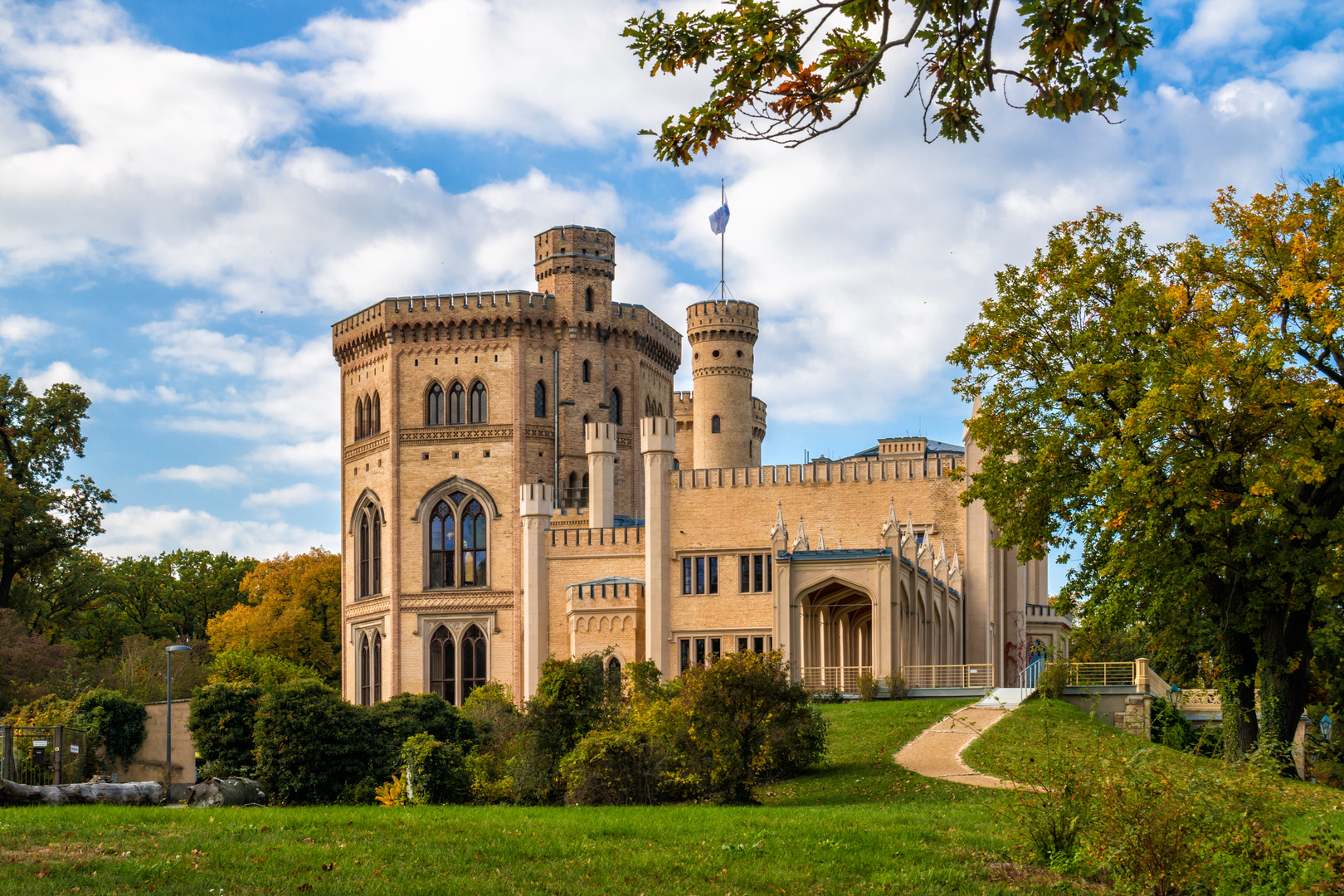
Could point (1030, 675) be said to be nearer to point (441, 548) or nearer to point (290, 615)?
point (441, 548)

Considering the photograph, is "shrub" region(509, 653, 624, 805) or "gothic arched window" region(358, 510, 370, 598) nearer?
"shrub" region(509, 653, 624, 805)

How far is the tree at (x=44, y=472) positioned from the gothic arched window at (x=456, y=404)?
12823 mm

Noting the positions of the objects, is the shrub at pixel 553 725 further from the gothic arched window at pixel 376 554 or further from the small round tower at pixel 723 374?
the small round tower at pixel 723 374

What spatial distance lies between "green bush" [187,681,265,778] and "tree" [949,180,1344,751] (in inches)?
614

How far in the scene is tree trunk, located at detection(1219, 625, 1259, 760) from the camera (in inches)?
1045

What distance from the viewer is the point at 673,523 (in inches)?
1812

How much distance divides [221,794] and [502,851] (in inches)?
333

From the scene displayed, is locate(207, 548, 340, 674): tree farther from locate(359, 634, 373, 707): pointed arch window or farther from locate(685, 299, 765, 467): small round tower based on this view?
locate(685, 299, 765, 467): small round tower

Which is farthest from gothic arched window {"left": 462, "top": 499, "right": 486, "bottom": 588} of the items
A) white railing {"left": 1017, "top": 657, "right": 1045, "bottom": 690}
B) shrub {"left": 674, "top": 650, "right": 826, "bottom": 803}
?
shrub {"left": 674, "top": 650, "right": 826, "bottom": 803}

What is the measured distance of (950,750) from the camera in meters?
27.6

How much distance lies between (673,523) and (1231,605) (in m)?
22.2

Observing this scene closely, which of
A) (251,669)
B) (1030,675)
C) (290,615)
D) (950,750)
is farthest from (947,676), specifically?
(290,615)

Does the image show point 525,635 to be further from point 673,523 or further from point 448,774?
point 448,774

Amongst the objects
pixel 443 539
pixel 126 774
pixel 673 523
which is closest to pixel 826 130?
pixel 126 774
